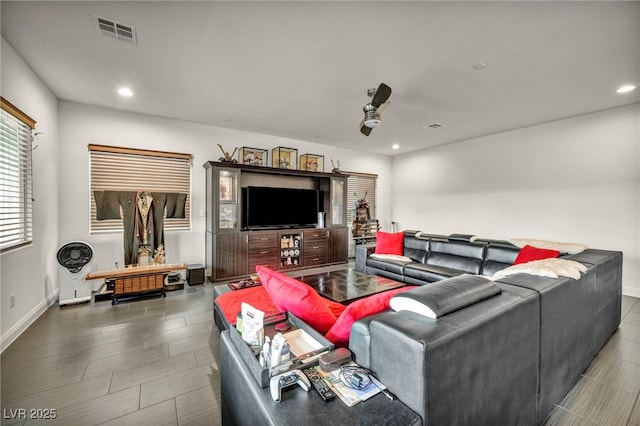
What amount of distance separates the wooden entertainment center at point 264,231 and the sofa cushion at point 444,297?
3878 millimetres

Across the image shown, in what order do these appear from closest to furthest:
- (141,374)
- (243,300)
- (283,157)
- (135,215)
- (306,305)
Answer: (306,305) < (141,374) < (243,300) < (135,215) < (283,157)

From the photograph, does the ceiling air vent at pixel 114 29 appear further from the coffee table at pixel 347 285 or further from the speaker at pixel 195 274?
the speaker at pixel 195 274

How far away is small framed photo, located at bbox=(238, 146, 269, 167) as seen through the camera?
5152 mm

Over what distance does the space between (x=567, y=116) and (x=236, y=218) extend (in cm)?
595

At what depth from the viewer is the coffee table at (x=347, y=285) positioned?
2.98m

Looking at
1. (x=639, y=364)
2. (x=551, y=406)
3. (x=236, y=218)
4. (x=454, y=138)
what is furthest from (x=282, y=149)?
(x=639, y=364)

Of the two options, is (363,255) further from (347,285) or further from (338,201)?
(338,201)

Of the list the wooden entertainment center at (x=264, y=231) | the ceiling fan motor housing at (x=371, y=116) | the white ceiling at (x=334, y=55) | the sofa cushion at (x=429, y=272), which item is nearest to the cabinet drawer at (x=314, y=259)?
the wooden entertainment center at (x=264, y=231)

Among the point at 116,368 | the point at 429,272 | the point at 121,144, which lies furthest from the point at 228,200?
the point at 429,272

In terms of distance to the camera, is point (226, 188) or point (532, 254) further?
point (226, 188)

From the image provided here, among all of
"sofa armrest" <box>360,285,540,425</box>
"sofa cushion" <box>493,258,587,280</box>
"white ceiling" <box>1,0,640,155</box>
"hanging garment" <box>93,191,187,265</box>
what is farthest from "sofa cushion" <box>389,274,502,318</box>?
"hanging garment" <box>93,191,187,265</box>

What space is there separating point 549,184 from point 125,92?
22.8ft

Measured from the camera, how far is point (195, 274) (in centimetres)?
445

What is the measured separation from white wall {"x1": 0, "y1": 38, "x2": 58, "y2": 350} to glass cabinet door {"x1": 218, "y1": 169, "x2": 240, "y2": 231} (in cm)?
216
